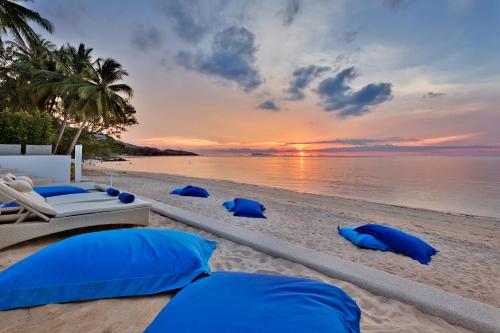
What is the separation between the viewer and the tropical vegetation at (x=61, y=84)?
11.8m

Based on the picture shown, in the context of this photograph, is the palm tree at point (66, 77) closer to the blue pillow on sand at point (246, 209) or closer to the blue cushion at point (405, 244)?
the blue pillow on sand at point (246, 209)

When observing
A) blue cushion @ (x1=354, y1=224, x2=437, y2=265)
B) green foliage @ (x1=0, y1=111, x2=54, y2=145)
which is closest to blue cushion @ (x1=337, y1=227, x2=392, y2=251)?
blue cushion @ (x1=354, y1=224, x2=437, y2=265)

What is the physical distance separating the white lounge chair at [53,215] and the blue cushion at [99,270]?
3.71ft

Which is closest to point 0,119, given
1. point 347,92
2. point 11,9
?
point 11,9

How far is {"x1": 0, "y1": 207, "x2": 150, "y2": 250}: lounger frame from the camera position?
2.74 m

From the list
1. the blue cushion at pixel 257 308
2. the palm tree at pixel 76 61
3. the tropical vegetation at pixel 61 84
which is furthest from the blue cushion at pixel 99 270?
the palm tree at pixel 76 61

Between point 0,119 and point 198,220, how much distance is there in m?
10.4

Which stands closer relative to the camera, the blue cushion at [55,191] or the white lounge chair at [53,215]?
the white lounge chair at [53,215]

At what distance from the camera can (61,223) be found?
3072 mm

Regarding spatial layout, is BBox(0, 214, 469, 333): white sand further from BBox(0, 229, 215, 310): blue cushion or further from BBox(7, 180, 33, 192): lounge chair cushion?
BBox(7, 180, 33, 192): lounge chair cushion

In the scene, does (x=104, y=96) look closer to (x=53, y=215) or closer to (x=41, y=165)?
(x=41, y=165)

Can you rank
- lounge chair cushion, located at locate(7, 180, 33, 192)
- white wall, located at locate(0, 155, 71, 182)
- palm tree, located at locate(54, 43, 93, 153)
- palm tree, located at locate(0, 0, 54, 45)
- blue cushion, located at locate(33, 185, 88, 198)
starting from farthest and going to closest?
palm tree, located at locate(54, 43, 93, 153) < palm tree, located at locate(0, 0, 54, 45) < white wall, located at locate(0, 155, 71, 182) < blue cushion, located at locate(33, 185, 88, 198) < lounge chair cushion, located at locate(7, 180, 33, 192)

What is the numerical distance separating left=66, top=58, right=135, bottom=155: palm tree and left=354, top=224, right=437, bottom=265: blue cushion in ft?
46.7

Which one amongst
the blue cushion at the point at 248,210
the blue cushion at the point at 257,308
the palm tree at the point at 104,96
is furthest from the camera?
the palm tree at the point at 104,96
